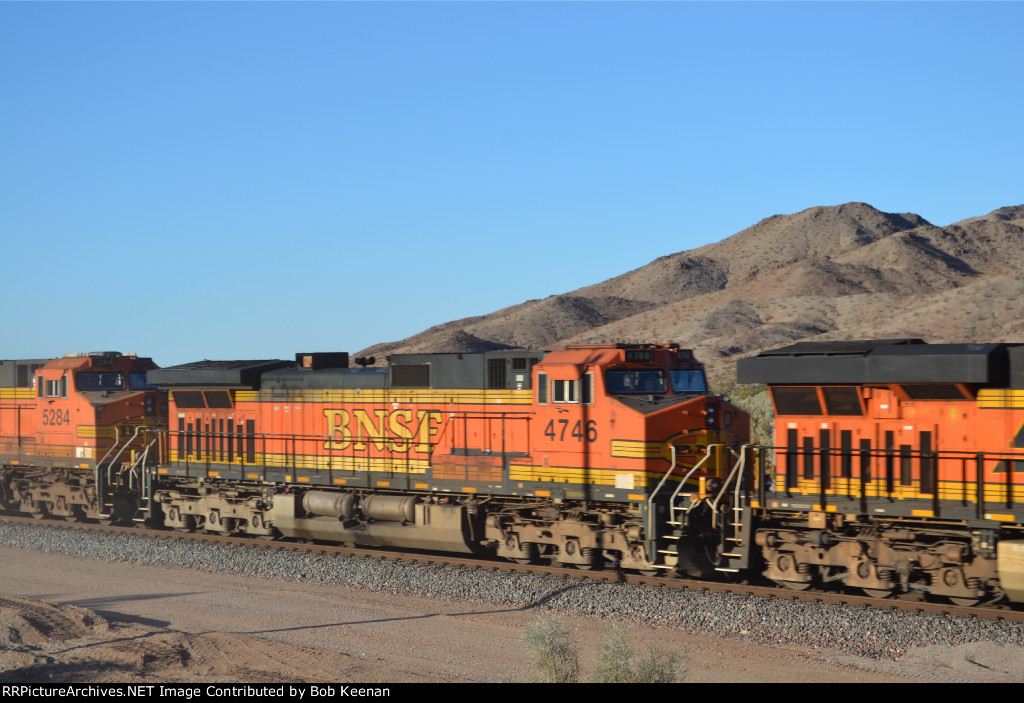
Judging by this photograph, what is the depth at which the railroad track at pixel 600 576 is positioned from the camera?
14.5 meters

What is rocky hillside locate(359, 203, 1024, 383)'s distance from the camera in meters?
62.7

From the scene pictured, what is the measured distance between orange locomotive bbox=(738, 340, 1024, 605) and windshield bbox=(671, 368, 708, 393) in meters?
2.07

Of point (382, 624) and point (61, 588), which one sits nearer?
point (382, 624)

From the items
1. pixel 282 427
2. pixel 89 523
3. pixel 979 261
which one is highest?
pixel 979 261

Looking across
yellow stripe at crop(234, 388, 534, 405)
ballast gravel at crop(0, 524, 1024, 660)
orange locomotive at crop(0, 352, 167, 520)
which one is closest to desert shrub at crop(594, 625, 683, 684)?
ballast gravel at crop(0, 524, 1024, 660)

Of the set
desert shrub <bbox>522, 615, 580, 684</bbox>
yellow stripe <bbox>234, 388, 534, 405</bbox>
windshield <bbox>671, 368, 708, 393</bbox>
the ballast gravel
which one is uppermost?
windshield <bbox>671, 368, 708, 393</bbox>

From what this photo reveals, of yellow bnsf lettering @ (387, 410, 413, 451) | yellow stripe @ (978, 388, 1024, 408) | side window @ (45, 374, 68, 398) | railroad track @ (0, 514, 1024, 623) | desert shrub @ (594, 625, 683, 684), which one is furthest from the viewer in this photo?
side window @ (45, 374, 68, 398)

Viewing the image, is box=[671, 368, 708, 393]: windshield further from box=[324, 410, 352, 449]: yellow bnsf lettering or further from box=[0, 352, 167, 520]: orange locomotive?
box=[0, 352, 167, 520]: orange locomotive

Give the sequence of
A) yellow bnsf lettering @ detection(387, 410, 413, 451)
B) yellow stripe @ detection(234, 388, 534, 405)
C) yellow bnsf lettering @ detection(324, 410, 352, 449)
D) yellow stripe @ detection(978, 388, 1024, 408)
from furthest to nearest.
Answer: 1. yellow bnsf lettering @ detection(324, 410, 352, 449)
2. yellow bnsf lettering @ detection(387, 410, 413, 451)
3. yellow stripe @ detection(234, 388, 534, 405)
4. yellow stripe @ detection(978, 388, 1024, 408)

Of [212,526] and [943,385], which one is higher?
[943,385]
